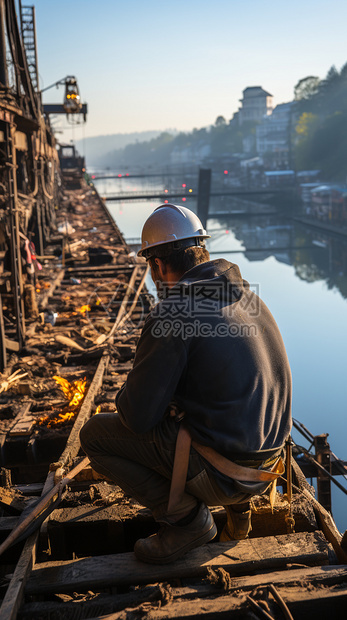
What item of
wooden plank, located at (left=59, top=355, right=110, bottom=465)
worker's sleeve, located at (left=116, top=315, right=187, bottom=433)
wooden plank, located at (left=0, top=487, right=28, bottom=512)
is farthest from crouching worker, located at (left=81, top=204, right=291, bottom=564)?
wooden plank, located at (left=59, top=355, right=110, bottom=465)

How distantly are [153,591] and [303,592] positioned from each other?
2.11 feet

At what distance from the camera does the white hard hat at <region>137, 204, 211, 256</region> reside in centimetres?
286

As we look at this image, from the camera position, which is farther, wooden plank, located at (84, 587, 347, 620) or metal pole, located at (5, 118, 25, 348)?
metal pole, located at (5, 118, 25, 348)

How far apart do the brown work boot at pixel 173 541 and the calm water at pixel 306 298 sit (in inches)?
386

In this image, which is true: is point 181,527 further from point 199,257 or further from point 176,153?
point 176,153

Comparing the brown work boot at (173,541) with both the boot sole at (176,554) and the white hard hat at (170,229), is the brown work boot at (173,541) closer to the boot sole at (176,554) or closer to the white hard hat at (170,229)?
the boot sole at (176,554)

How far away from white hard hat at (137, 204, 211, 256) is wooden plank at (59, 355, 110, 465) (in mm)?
1773

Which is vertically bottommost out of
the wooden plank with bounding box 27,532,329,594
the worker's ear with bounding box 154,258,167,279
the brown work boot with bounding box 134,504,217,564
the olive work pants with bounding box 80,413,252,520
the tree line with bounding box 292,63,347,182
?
the wooden plank with bounding box 27,532,329,594

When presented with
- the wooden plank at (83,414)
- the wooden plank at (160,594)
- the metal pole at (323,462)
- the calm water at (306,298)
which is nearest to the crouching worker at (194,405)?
the wooden plank at (160,594)

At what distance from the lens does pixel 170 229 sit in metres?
2.88

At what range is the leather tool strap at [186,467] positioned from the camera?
2.50m

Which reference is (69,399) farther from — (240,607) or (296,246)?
(296,246)

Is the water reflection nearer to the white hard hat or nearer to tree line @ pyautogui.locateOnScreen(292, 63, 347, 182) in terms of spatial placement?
tree line @ pyautogui.locateOnScreen(292, 63, 347, 182)

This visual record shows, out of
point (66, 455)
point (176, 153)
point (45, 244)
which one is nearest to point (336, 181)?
point (45, 244)
